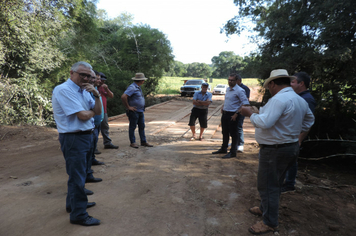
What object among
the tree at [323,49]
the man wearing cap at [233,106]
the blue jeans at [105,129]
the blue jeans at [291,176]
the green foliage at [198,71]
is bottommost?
the blue jeans at [291,176]

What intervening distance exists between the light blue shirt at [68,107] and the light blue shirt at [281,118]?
179cm

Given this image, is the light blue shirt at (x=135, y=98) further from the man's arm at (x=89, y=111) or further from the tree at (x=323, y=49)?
the tree at (x=323, y=49)

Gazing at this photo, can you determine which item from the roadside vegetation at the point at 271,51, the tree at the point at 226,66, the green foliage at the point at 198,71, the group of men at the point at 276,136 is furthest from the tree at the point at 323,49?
the green foliage at the point at 198,71

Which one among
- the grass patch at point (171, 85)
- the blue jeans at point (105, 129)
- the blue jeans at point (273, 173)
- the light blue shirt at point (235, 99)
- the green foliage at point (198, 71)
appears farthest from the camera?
the green foliage at point (198, 71)

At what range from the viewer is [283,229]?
2.48m

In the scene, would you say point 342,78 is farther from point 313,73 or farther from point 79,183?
point 79,183

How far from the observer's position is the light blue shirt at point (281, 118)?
2.22 metres

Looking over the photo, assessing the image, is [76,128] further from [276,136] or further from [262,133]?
[276,136]

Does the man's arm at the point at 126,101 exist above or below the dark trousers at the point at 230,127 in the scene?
above

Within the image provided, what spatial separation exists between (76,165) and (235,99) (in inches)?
139

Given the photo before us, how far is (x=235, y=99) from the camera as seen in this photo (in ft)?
16.1

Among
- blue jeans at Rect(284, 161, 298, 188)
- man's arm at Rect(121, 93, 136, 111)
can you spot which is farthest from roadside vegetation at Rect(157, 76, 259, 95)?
blue jeans at Rect(284, 161, 298, 188)

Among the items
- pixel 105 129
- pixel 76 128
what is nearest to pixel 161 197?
pixel 76 128

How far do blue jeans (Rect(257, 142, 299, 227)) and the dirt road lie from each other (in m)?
0.31
